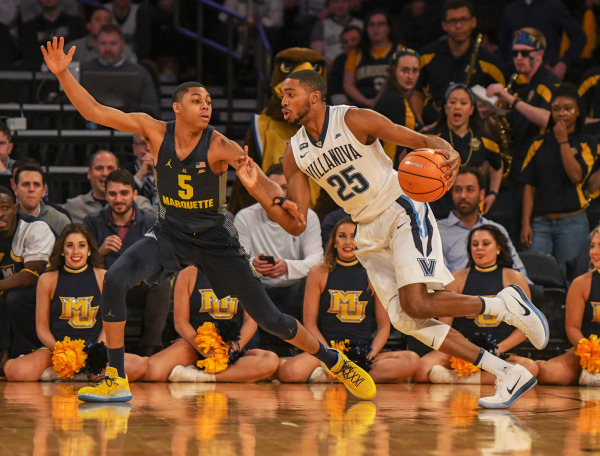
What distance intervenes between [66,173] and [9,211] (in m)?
1.87

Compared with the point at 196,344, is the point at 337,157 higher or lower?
higher

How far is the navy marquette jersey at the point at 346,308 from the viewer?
729 centimetres

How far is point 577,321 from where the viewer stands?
7.21 metres

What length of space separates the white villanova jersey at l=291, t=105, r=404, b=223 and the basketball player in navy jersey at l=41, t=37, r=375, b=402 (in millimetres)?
433

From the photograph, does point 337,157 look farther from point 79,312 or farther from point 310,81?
point 79,312

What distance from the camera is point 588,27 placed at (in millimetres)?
10836

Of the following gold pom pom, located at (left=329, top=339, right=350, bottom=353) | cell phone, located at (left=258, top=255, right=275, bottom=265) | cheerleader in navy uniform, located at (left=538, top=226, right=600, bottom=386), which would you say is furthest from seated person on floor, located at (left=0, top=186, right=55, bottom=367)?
cheerleader in navy uniform, located at (left=538, top=226, right=600, bottom=386)

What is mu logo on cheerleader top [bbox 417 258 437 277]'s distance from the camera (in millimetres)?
5344

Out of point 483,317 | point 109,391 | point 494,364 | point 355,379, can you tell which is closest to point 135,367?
point 109,391

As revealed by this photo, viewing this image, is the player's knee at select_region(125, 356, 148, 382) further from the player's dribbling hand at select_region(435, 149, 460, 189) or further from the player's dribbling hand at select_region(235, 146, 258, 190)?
the player's dribbling hand at select_region(435, 149, 460, 189)

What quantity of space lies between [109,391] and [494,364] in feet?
7.14

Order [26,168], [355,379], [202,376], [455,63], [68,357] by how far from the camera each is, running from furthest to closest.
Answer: [455,63] < [26,168] < [202,376] < [68,357] < [355,379]

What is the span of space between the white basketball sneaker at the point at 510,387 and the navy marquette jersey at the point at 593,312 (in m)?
1.90

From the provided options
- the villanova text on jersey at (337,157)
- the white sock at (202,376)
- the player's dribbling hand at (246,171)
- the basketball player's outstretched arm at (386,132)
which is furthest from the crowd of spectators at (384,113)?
the player's dribbling hand at (246,171)
